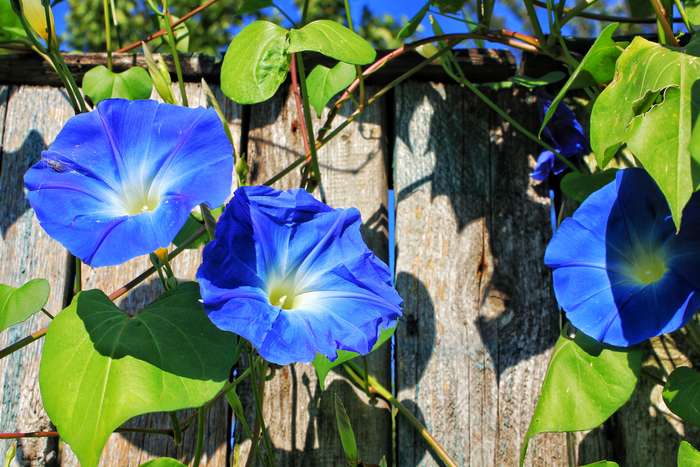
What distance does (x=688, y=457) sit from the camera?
1.22m

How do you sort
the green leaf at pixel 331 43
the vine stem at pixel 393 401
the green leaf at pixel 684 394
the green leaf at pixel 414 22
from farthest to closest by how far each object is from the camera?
the green leaf at pixel 414 22 < the vine stem at pixel 393 401 < the green leaf at pixel 684 394 < the green leaf at pixel 331 43

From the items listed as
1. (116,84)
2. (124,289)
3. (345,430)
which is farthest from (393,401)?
(116,84)

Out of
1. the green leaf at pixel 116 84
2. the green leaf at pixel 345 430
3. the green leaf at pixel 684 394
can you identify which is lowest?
the green leaf at pixel 345 430

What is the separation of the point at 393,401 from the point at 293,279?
377 mm

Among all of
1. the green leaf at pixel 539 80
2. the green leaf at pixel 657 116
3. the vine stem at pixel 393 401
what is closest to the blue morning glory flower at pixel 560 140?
the green leaf at pixel 539 80

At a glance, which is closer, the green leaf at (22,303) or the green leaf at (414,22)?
the green leaf at (22,303)

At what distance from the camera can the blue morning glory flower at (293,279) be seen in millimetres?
1095

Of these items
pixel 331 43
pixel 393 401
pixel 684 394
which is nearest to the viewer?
pixel 331 43

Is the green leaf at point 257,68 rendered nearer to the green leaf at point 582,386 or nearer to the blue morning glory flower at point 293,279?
the blue morning glory flower at point 293,279

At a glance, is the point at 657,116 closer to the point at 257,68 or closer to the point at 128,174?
the point at 257,68

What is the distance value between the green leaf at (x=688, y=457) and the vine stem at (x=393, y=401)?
39 cm

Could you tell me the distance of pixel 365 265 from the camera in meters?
1.25

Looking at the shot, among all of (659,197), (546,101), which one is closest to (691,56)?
(659,197)

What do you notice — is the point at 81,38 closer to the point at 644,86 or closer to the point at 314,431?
the point at 314,431
